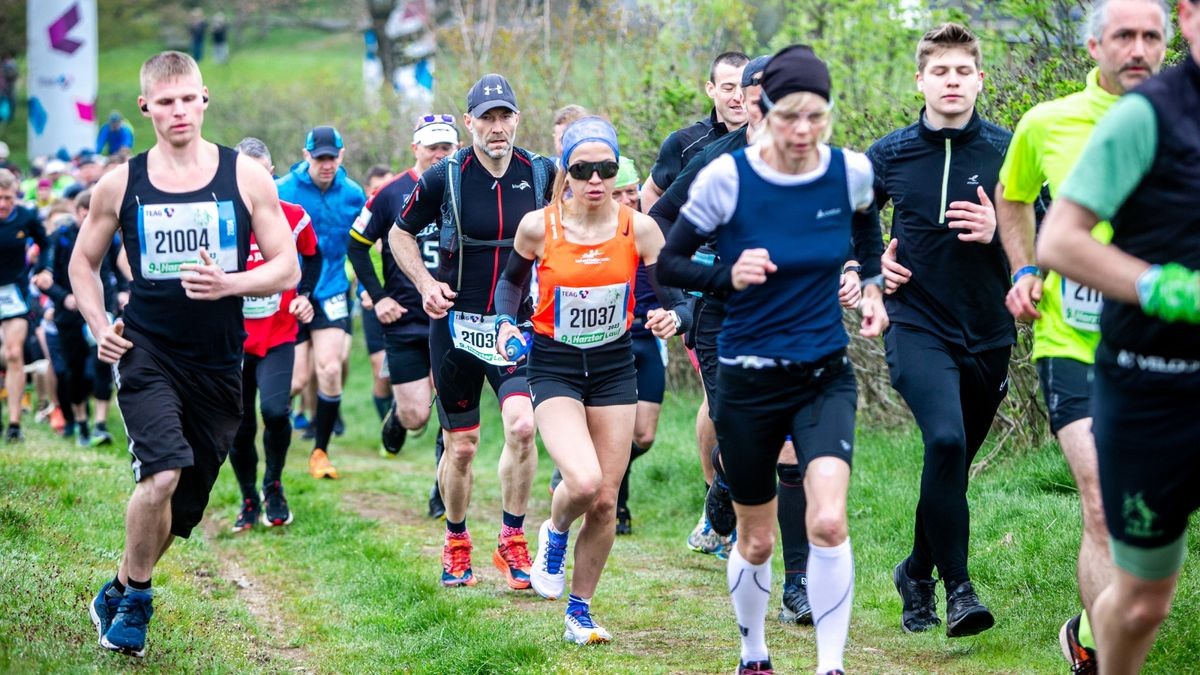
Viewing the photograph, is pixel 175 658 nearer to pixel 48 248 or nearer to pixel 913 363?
pixel 913 363

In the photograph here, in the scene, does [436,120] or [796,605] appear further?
[436,120]

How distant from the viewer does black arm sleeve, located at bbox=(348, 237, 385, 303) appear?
9.45m

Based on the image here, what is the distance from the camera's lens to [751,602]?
18.4 feet

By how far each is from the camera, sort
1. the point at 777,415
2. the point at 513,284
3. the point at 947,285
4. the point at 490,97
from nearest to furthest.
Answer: the point at 777,415 < the point at 947,285 < the point at 513,284 < the point at 490,97

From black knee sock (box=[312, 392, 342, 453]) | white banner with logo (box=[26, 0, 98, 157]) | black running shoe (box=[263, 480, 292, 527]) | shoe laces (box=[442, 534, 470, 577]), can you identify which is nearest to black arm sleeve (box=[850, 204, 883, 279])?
shoe laces (box=[442, 534, 470, 577])

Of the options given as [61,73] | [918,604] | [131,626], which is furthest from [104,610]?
[61,73]

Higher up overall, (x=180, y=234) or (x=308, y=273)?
(x=180, y=234)

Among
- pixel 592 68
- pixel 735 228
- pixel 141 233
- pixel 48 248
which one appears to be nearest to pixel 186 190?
pixel 141 233

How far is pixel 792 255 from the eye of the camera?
5250mm

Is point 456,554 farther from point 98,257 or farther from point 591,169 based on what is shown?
point 98,257

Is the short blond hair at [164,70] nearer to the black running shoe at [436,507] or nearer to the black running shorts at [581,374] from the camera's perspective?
the black running shorts at [581,374]

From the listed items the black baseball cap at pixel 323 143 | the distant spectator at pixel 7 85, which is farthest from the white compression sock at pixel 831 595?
the distant spectator at pixel 7 85

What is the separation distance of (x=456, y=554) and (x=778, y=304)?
3507 millimetres

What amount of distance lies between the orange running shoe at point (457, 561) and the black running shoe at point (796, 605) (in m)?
1.94
